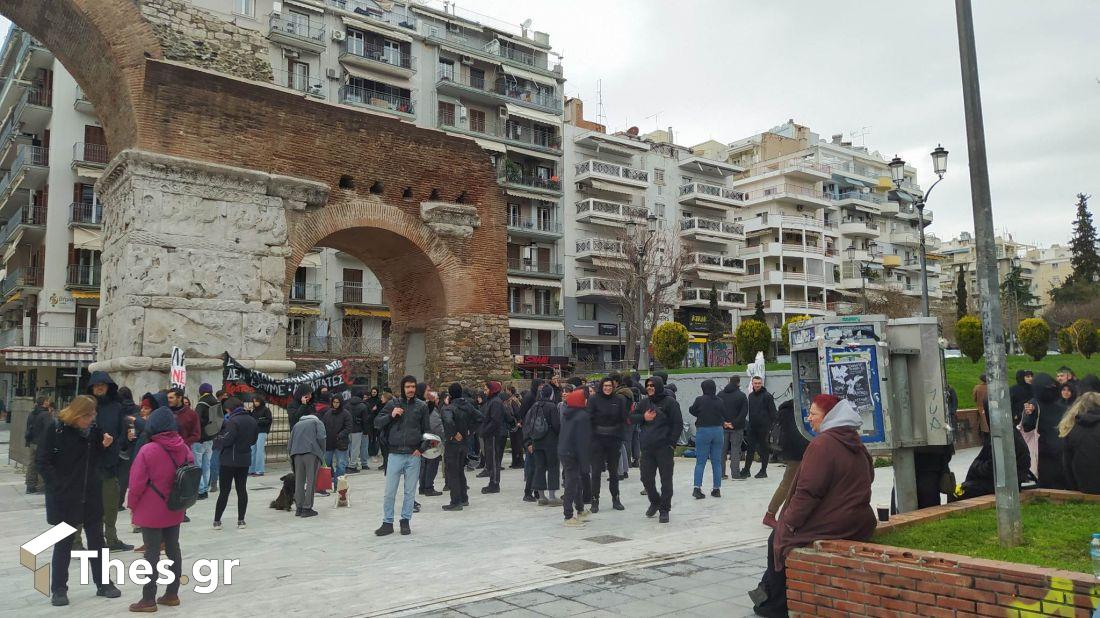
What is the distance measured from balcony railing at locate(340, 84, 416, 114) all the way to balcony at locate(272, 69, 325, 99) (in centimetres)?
125

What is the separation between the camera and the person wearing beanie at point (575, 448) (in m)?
9.05

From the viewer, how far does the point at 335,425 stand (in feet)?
36.7

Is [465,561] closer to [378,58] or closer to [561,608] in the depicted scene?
[561,608]

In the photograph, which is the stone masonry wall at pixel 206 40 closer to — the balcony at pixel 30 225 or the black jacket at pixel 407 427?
the black jacket at pixel 407 427

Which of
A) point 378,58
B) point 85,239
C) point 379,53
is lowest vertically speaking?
point 85,239

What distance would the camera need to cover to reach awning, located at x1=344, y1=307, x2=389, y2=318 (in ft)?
132

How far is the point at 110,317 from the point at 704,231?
43818 millimetres

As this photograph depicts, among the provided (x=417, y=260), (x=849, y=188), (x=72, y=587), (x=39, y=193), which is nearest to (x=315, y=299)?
(x=39, y=193)

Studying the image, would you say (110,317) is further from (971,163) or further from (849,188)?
(849,188)

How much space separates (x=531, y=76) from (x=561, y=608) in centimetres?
4546

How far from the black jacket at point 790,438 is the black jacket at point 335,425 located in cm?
617

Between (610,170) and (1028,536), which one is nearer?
(1028,536)

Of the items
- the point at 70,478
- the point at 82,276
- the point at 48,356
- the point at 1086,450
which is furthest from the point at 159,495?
the point at 82,276

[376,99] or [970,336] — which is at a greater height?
[376,99]
